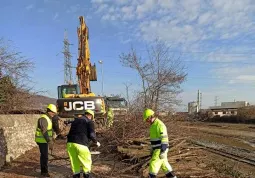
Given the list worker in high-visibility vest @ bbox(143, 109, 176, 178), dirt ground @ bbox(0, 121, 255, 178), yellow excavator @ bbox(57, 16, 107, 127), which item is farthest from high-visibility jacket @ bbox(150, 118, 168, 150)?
yellow excavator @ bbox(57, 16, 107, 127)

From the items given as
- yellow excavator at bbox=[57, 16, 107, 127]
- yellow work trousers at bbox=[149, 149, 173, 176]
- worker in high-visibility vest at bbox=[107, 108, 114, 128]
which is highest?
yellow excavator at bbox=[57, 16, 107, 127]

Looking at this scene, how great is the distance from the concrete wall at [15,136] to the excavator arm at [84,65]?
6.15m

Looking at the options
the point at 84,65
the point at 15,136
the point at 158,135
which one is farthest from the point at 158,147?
the point at 84,65

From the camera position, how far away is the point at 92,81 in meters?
18.2

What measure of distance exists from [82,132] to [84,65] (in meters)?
11.0

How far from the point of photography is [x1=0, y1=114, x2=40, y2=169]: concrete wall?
877cm

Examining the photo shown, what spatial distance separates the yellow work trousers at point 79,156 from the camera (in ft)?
22.6

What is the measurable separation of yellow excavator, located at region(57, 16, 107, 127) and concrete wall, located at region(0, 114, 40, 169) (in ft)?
11.1

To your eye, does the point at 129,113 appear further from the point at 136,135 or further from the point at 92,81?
the point at 92,81

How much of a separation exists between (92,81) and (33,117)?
6437 millimetres

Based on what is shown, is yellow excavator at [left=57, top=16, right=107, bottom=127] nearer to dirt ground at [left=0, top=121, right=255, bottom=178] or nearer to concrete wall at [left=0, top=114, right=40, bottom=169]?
dirt ground at [left=0, top=121, right=255, bottom=178]

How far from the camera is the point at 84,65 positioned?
17.6 meters

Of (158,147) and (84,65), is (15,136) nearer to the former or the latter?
(158,147)

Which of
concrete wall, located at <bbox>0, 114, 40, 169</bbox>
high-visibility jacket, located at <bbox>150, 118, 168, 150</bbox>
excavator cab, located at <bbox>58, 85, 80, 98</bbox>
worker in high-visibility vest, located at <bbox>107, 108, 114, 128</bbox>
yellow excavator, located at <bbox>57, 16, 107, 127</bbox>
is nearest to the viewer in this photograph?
high-visibility jacket, located at <bbox>150, 118, 168, 150</bbox>
